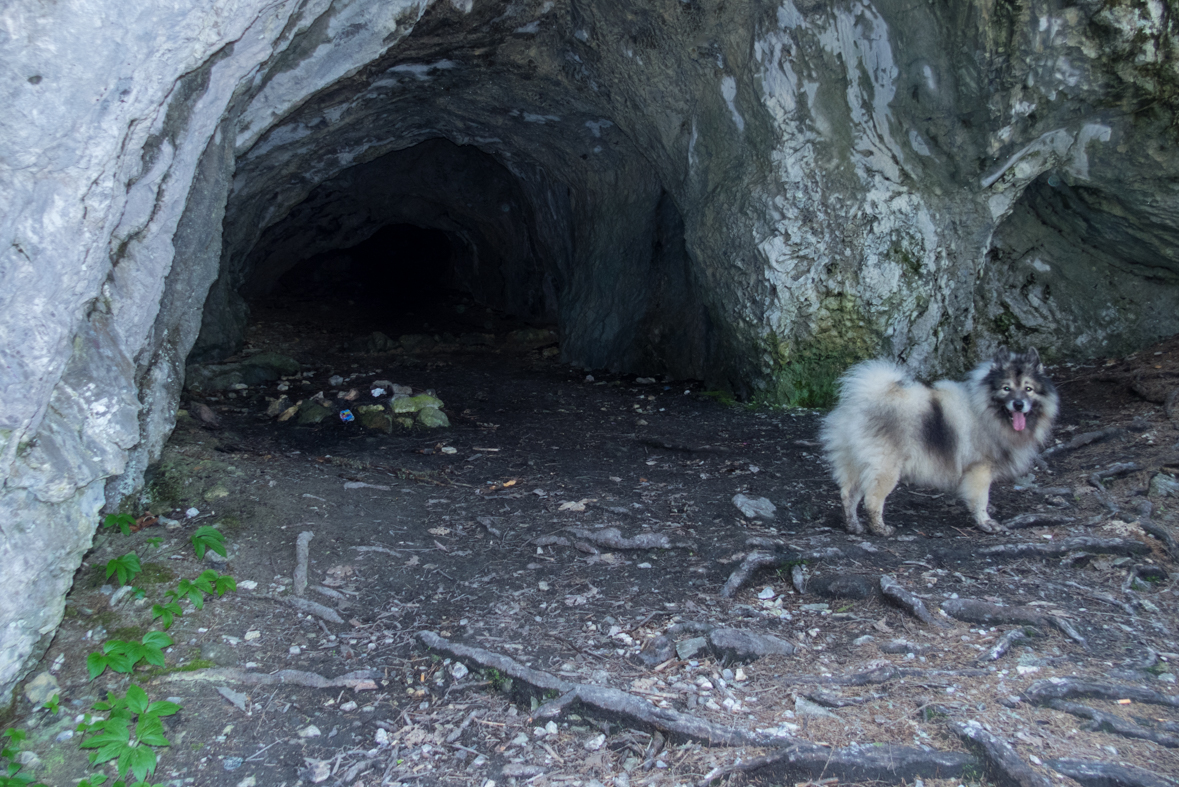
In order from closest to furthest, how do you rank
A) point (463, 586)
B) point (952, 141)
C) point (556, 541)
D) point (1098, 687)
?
point (1098, 687), point (463, 586), point (556, 541), point (952, 141)

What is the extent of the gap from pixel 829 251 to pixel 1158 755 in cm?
575

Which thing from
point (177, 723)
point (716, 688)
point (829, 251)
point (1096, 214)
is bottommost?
point (177, 723)

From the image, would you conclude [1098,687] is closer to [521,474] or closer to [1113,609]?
[1113,609]

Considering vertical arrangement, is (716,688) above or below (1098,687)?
below

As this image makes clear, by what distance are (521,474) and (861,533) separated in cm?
272

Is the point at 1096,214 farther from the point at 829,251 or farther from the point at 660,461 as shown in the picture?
the point at 660,461

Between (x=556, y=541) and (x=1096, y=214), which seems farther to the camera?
(x=1096, y=214)

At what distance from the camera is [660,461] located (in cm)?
642

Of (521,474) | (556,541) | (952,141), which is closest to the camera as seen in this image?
(556,541)

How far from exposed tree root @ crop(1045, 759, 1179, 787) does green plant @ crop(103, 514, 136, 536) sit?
15.1 feet

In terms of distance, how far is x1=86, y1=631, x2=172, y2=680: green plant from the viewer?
10.4 ft

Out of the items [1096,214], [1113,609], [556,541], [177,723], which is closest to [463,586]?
[556,541]

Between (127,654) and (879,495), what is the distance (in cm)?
421

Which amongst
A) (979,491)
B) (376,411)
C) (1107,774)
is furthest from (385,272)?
(1107,774)
